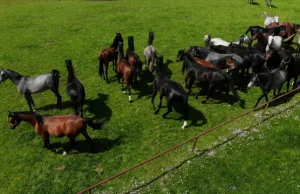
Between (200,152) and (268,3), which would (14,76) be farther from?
(268,3)

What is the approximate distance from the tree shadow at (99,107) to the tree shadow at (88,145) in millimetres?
1859

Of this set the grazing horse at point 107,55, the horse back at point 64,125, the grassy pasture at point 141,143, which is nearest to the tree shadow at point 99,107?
the grassy pasture at point 141,143

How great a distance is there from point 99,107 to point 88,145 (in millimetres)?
3112

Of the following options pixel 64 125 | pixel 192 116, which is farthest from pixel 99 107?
pixel 192 116

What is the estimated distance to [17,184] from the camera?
9.98 meters

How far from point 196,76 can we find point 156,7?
20606mm

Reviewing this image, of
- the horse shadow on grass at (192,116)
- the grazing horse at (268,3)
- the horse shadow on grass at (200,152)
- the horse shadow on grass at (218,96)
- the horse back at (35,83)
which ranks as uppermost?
the grazing horse at (268,3)

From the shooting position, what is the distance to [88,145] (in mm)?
11578

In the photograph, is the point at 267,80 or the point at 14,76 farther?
the point at 14,76

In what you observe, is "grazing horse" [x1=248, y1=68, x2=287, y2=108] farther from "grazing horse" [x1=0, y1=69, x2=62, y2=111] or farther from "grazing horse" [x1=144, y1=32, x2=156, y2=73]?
"grazing horse" [x1=0, y1=69, x2=62, y2=111]

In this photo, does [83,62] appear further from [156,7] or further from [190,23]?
[156,7]

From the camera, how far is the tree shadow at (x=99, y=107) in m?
13.7

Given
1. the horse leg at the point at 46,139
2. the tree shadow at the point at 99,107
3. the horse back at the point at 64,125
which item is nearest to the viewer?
the horse back at the point at 64,125

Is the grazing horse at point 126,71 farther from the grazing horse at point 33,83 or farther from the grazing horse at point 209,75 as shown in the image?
the grazing horse at point 33,83
